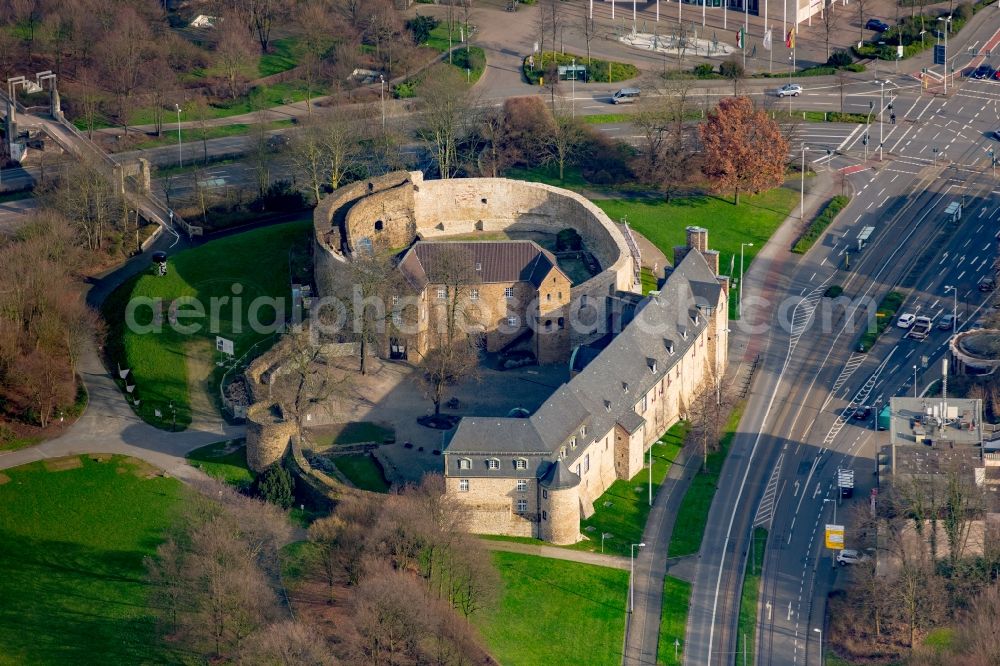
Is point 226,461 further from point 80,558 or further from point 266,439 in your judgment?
point 80,558

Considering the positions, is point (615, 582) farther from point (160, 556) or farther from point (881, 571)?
point (160, 556)

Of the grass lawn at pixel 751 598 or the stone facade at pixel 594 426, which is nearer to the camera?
the grass lawn at pixel 751 598

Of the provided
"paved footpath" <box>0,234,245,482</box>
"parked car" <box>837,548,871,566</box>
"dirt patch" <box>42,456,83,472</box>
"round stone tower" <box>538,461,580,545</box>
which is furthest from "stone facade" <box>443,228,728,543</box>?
"dirt patch" <box>42,456,83,472</box>

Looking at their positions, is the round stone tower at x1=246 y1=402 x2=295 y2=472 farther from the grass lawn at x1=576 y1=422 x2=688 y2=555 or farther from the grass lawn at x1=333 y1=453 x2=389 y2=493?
the grass lawn at x1=576 y1=422 x2=688 y2=555

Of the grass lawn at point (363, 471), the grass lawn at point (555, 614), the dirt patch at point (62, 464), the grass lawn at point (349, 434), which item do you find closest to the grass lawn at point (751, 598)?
the grass lawn at point (555, 614)

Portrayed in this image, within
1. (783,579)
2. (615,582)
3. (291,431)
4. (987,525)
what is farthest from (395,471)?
(987,525)

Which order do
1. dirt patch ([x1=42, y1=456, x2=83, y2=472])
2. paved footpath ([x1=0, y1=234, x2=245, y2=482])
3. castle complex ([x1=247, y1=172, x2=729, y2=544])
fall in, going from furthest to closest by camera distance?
1. paved footpath ([x1=0, y1=234, x2=245, y2=482])
2. dirt patch ([x1=42, y1=456, x2=83, y2=472])
3. castle complex ([x1=247, y1=172, x2=729, y2=544])

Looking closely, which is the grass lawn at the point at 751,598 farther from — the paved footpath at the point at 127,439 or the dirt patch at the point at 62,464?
the dirt patch at the point at 62,464
